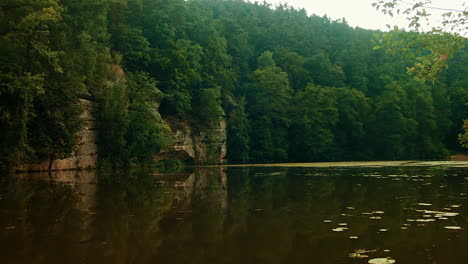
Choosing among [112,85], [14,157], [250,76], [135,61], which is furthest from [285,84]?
[14,157]

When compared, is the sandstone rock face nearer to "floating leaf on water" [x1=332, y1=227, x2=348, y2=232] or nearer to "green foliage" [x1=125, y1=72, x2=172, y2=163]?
"green foliage" [x1=125, y1=72, x2=172, y2=163]

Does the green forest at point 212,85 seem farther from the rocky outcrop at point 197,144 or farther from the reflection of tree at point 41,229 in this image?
the reflection of tree at point 41,229

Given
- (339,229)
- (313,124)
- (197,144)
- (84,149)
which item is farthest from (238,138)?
(339,229)

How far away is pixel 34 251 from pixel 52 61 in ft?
78.2

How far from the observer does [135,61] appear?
136 feet

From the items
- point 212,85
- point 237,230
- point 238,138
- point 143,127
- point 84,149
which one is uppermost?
point 212,85

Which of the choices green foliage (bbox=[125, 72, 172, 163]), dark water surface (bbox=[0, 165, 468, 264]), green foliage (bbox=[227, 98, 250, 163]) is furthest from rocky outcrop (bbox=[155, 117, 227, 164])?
dark water surface (bbox=[0, 165, 468, 264])

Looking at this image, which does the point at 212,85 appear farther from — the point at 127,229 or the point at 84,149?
the point at 127,229

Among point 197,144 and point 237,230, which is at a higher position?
point 197,144

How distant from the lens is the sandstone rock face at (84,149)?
29.5 metres

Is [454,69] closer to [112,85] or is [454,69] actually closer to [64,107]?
[112,85]

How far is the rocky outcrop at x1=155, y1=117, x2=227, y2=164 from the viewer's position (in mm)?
41688

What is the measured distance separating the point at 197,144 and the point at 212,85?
9.08 m

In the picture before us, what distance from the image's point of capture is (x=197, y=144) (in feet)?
149
